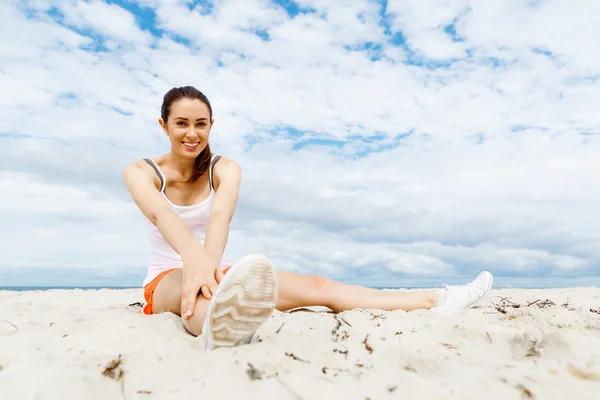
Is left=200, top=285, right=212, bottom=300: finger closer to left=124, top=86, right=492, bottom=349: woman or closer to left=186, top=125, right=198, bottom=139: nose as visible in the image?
left=124, top=86, right=492, bottom=349: woman

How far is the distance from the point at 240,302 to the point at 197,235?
5.51 feet

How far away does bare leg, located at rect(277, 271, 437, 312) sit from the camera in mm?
3264

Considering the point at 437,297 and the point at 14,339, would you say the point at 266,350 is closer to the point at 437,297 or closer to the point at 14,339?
the point at 14,339

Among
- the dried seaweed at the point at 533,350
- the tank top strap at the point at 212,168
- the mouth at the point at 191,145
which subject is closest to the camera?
the dried seaweed at the point at 533,350

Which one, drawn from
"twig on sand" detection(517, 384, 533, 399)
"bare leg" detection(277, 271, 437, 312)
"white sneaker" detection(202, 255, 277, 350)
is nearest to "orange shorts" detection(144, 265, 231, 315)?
"bare leg" detection(277, 271, 437, 312)

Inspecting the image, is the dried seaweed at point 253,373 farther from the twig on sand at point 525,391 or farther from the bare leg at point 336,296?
the bare leg at point 336,296

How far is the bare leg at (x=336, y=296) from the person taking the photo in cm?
326

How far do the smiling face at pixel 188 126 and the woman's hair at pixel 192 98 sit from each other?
0.03 m

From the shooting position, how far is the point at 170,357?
6.18 feet

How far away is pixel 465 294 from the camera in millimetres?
3557

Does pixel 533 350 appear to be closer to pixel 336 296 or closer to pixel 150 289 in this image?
pixel 336 296

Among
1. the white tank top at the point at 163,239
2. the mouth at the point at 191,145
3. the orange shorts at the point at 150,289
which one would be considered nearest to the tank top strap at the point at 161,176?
the white tank top at the point at 163,239

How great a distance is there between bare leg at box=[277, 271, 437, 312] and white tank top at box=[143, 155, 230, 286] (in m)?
0.55

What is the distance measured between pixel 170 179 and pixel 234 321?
1746 mm
